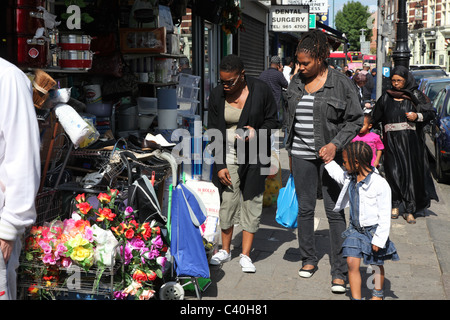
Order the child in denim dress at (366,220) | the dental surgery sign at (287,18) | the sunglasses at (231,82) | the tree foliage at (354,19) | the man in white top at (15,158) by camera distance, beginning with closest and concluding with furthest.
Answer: the man in white top at (15,158)
the child in denim dress at (366,220)
the sunglasses at (231,82)
the dental surgery sign at (287,18)
the tree foliage at (354,19)

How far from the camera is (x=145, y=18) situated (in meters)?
6.83

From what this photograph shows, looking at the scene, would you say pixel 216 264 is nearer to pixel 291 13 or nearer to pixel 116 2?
pixel 116 2

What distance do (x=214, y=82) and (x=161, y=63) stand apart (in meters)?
4.45

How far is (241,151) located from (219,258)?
39.3 inches

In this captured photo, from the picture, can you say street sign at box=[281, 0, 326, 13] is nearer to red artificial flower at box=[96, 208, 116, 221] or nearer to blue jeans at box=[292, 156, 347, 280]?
blue jeans at box=[292, 156, 347, 280]

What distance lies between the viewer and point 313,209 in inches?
199

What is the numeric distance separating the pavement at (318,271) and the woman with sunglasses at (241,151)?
257mm

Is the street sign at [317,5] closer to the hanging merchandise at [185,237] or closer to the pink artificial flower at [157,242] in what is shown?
the hanging merchandise at [185,237]

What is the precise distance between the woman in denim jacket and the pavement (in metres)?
0.24

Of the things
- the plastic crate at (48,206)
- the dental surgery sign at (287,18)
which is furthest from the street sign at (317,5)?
the plastic crate at (48,206)

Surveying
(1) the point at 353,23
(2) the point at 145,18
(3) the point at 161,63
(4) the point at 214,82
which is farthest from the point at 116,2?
(1) the point at 353,23

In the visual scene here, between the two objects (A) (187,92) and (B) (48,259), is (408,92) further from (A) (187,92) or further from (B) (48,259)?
(B) (48,259)

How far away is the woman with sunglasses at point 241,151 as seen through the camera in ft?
17.1

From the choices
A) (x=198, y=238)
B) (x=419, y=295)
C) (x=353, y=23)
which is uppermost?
(x=353, y=23)
